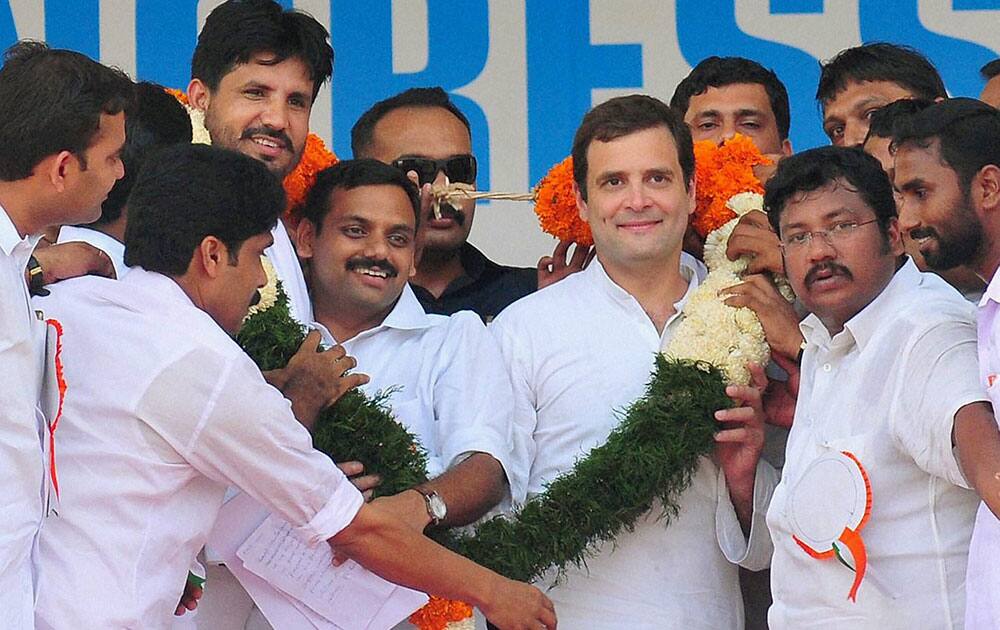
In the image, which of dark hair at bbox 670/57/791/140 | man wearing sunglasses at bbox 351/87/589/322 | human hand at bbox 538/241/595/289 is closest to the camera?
human hand at bbox 538/241/595/289

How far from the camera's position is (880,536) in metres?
3.67

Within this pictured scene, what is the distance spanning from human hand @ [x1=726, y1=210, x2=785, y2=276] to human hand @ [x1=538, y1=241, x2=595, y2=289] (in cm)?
52

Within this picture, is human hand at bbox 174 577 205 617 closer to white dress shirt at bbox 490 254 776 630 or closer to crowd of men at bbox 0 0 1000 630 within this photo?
crowd of men at bbox 0 0 1000 630

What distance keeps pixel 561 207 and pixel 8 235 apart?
2031 mm

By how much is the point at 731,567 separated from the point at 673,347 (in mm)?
606

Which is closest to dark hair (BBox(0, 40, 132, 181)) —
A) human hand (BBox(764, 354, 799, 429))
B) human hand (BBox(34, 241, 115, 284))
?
human hand (BBox(34, 241, 115, 284))

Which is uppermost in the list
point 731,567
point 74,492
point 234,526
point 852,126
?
point 852,126

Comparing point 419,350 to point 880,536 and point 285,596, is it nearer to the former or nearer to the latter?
point 285,596

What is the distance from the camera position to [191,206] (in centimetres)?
358

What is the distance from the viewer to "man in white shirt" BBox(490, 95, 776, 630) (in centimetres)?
437

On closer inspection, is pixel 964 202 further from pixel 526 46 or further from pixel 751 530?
pixel 526 46

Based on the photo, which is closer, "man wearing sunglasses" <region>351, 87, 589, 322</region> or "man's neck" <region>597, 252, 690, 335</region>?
"man's neck" <region>597, 252, 690, 335</region>

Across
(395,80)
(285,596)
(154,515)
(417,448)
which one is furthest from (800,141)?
(154,515)

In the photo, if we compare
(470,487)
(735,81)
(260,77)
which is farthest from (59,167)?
(735,81)
